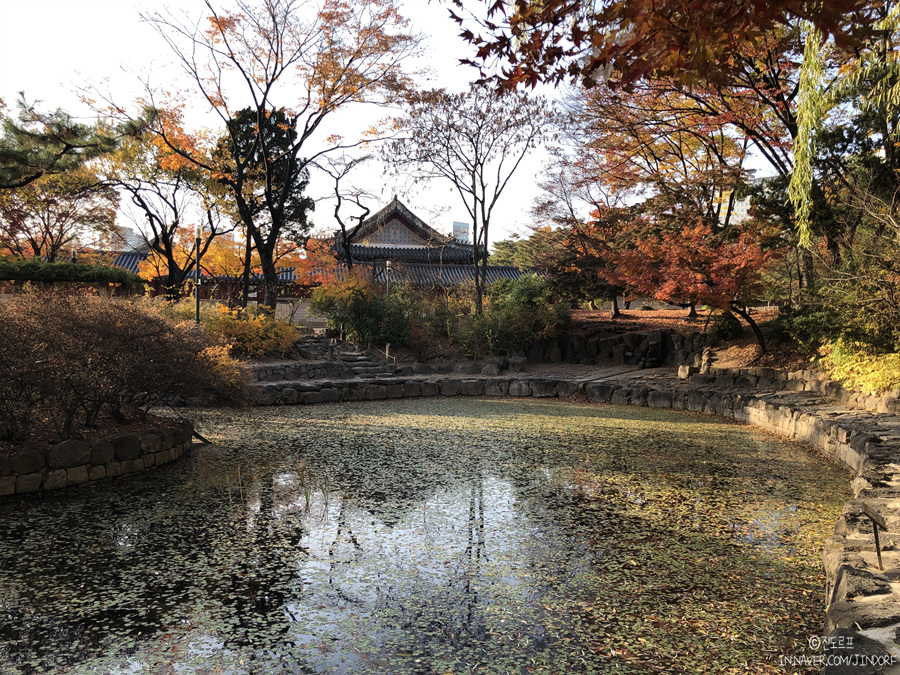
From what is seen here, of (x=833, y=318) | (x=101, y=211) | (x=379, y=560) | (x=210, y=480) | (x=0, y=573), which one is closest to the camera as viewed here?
(x=0, y=573)

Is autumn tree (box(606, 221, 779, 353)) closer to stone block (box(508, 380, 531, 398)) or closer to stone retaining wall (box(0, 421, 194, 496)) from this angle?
stone block (box(508, 380, 531, 398))

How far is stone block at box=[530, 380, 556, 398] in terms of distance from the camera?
1151 centimetres

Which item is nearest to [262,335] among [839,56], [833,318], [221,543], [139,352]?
[139,352]

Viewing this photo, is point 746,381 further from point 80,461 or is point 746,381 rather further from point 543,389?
point 80,461

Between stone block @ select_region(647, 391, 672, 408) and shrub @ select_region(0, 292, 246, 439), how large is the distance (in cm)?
689

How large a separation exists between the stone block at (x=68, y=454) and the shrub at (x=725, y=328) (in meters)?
10.4

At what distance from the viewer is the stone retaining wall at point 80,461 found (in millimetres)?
4598

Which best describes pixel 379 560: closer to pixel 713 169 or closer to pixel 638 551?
pixel 638 551

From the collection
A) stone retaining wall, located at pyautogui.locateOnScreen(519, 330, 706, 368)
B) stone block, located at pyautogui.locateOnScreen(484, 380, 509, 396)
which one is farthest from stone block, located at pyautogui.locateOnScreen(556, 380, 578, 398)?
stone retaining wall, located at pyautogui.locateOnScreen(519, 330, 706, 368)

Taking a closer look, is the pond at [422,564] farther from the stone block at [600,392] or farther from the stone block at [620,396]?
the stone block at [600,392]

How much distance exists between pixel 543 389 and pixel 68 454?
810 centimetres

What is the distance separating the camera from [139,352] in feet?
18.0

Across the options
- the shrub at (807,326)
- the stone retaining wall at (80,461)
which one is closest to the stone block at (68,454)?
the stone retaining wall at (80,461)

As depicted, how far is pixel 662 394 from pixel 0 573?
901 centimetres
